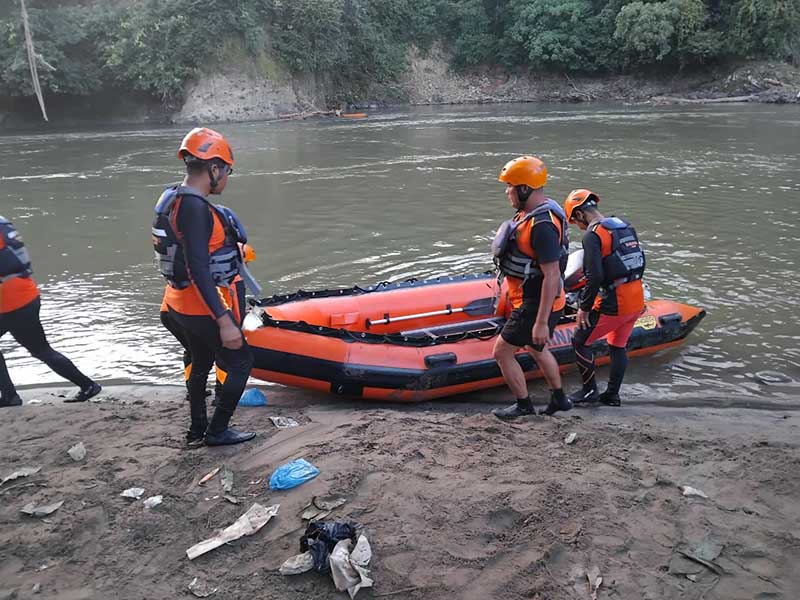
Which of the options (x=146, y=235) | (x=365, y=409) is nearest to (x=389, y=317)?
(x=365, y=409)

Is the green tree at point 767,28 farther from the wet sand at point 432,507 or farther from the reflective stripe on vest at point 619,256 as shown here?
the wet sand at point 432,507

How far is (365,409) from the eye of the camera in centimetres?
447

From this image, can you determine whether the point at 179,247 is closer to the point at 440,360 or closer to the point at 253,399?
the point at 253,399

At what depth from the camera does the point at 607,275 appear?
4035 mm

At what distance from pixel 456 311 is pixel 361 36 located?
28.6 m

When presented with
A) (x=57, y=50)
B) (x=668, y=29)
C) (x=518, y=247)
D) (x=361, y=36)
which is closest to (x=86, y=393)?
(x=518, y=247)

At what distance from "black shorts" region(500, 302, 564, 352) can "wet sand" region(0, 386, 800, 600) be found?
1.69 ft

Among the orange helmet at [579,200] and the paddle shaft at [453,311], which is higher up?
the orange helmet at [579,200]

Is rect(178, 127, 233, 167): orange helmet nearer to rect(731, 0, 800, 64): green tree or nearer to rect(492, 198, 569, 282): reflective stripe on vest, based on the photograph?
rect(492, 198, 569, 282): reflective stripe on vest

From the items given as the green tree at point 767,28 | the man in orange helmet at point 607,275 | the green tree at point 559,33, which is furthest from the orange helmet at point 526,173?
the green tree at point 559,33

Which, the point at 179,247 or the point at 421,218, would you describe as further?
the point at 421,218

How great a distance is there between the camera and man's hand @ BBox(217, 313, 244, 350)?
3.02m

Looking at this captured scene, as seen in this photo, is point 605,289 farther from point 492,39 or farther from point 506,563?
point 492,39

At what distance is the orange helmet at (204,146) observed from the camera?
9.47 feet
